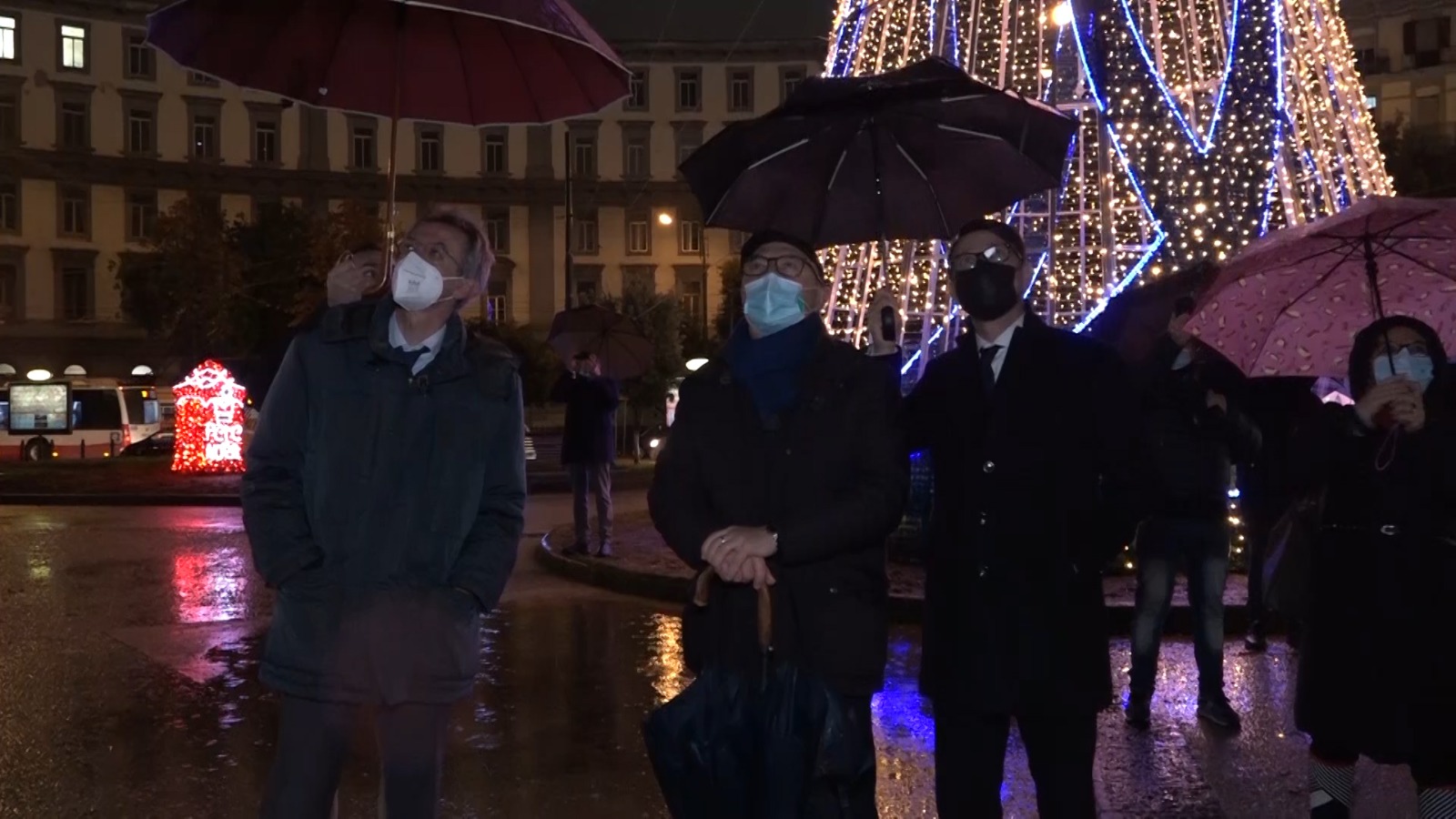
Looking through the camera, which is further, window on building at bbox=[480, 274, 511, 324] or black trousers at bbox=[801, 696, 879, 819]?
window on building at bbox=[480, 274, 511, 324]

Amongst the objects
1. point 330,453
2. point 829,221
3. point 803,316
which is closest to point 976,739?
point 803,316

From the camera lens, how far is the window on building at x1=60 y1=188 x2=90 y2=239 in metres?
52.8

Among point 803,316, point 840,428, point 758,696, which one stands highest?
point 803,316

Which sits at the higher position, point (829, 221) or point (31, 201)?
point (31, 201)

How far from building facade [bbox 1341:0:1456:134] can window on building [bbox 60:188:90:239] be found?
46634 mm

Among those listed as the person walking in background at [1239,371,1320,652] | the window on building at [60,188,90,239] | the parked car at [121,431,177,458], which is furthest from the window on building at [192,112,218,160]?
the person walking in background at [1239,371,1320,652]

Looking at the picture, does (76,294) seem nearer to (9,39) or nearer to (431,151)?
(9,39)

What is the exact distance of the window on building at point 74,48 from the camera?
52.8m

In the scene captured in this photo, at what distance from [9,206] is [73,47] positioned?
6.24 meters

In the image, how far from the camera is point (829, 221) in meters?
5.28

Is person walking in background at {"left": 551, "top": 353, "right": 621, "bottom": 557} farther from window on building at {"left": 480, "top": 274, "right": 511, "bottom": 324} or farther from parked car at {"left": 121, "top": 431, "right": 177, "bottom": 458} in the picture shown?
window on building at {"left": 480, "top": 274, "right": 511, "bottom": 324}

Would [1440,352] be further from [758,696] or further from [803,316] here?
[758,696]

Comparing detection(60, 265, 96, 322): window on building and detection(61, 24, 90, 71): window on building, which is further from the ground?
detection(61, 24, 90, 71): window on building

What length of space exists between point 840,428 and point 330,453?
3.81 ft
